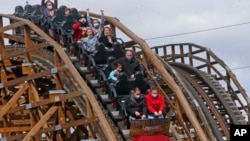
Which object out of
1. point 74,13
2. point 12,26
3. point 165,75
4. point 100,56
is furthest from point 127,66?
point 74,13

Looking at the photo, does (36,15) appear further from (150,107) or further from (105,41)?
(150,107)

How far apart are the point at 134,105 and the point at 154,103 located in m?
0.37

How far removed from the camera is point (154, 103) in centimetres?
1177

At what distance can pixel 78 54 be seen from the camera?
45.7 ft

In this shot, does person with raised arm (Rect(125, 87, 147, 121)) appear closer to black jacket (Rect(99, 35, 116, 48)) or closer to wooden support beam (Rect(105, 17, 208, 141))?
wooden support beam (Rect(105, 17, 208, 141))

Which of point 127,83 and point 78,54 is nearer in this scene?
point 127,83

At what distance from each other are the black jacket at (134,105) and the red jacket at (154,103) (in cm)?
10

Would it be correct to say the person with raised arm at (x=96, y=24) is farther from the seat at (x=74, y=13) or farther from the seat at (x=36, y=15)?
the seat at (x=36, y=15)

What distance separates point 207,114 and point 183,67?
2680 millimetres

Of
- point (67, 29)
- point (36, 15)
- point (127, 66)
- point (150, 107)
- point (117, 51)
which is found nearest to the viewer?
point (150, 107)

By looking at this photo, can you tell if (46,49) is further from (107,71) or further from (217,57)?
(217,57)

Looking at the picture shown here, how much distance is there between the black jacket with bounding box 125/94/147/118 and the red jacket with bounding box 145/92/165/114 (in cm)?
10

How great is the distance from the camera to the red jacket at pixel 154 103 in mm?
11750

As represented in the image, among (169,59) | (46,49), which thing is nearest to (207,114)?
(169,59)
